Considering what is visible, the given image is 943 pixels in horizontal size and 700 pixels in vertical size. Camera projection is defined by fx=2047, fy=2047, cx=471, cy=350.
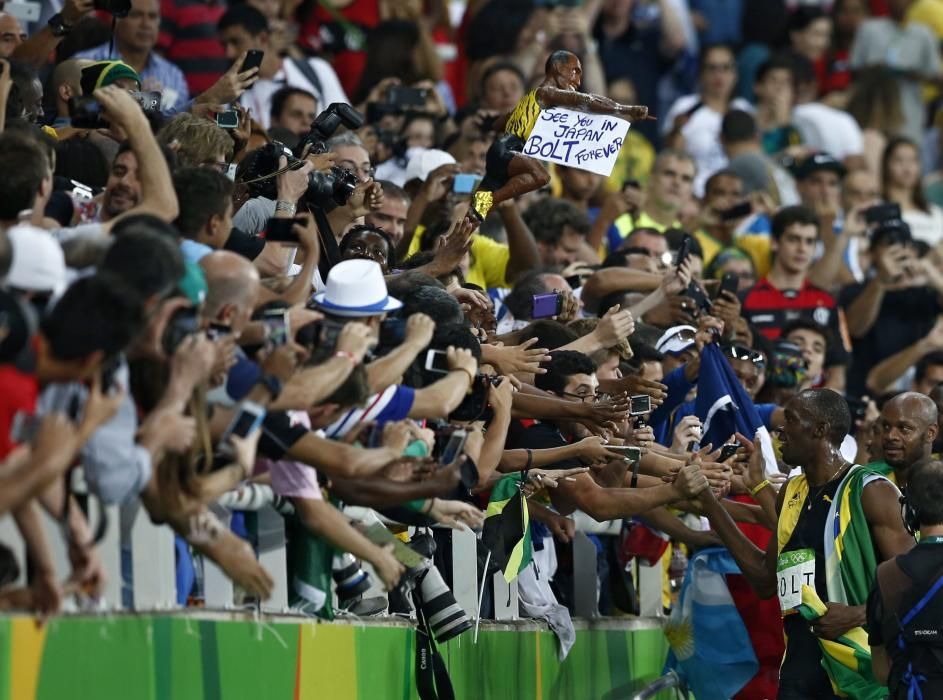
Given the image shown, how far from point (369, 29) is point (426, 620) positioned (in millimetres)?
7767

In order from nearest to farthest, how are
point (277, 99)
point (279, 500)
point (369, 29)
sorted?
point (279, 500) < point (277, 99) < point (369, 29)

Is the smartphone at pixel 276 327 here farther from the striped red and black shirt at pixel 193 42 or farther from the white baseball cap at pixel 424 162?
the striped red and black shirt at pixel 193 42

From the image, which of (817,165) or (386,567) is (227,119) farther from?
(817,165)

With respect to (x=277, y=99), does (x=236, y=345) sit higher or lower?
lower

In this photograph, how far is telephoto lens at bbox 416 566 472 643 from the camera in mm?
9086

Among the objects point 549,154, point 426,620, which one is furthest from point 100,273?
point 549,154

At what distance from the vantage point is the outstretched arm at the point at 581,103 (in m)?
10.4

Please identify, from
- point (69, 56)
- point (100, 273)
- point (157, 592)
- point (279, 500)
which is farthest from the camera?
point (69, 56)

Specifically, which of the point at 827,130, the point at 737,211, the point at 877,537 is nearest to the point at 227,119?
the point at 877,537

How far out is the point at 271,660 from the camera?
796 cm

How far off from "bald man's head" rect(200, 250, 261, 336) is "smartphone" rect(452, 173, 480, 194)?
4542 mm

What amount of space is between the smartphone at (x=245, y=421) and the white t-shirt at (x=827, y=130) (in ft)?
42.7

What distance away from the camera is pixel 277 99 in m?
12.6

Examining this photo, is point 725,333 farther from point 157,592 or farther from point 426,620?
point 157,592
